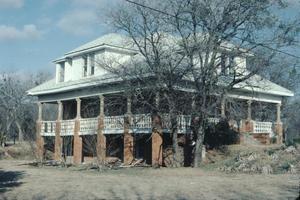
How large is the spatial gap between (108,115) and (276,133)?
13.6m

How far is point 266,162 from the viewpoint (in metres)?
26.7

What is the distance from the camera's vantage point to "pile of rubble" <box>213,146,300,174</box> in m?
25.5

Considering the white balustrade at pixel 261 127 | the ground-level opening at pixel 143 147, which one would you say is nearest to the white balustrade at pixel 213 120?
the ground-level opening at pixel 143 147

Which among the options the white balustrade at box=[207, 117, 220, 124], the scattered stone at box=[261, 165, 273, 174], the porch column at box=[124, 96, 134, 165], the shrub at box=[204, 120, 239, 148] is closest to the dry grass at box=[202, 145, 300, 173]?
the scattered stone at box=[261, 165, 273, 174]

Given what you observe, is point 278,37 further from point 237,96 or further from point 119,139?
point 119,139

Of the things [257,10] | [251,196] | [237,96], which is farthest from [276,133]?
[251,196]

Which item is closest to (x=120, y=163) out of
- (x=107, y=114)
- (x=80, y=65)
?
(x=107, y=114)

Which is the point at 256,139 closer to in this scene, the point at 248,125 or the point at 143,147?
the point at 248,125

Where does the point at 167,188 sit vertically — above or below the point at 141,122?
below

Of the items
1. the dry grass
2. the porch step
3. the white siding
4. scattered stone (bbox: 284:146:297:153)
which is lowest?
the dry grass

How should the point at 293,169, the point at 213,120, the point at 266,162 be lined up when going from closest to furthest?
the point at 293,169 < the point at 266,162 < the point at 213,120

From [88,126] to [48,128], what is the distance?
21.4ft

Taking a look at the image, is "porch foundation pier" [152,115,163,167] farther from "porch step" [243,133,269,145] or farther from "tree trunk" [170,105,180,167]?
"porch step" [243,133,269,145]

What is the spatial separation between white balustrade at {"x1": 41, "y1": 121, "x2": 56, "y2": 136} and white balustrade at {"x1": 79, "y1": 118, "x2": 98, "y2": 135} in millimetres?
4949
